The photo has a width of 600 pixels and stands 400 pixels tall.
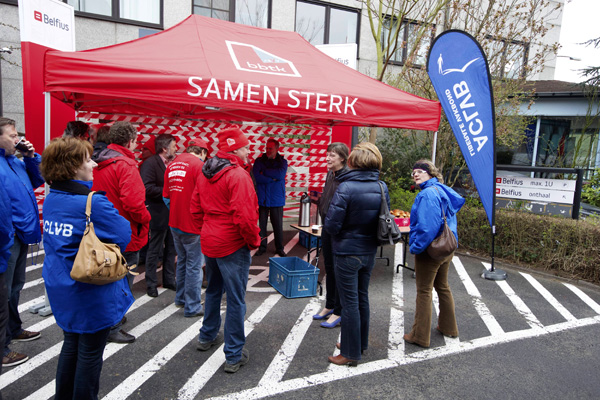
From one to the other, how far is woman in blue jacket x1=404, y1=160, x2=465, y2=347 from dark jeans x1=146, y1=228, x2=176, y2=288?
3038mm

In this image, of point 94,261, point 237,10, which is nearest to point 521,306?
point 94,261

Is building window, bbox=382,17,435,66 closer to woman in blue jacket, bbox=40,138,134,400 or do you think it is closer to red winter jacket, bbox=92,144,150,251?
red winter jacket, bbox=92,144,150,251

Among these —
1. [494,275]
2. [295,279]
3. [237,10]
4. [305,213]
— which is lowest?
[494,275]

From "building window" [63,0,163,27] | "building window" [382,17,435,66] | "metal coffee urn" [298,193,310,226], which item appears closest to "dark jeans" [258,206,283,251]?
"metal coffee urn" [298,193,310,226]

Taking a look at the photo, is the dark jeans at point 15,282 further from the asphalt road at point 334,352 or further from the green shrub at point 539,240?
the green shrub at point 539,240

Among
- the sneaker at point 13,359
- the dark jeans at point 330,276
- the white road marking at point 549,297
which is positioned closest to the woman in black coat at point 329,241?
the dark jeans at point 330,276

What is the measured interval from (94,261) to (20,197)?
5.24 ft

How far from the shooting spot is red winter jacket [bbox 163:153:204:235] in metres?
4.31

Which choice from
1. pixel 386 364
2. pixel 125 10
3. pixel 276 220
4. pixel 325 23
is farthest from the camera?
pixel 325 23

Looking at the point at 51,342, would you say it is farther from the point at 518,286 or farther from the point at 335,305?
the point at 518,286

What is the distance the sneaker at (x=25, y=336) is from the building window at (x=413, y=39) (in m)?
8.26

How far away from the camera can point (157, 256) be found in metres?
5.04

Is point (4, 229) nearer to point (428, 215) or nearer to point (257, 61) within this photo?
point (428, 215)

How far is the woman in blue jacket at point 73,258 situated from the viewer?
7.34 feet
